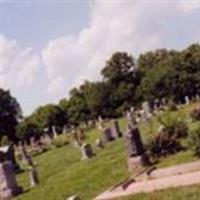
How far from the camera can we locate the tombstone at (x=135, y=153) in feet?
72.9

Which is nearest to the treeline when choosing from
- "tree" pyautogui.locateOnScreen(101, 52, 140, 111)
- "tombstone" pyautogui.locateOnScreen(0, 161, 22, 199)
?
"tree" pyautogui.locateOnScreen(101, 52, 140, 111)

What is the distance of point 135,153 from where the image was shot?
2261 centimetres

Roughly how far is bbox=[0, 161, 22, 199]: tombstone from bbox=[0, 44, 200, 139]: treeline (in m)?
50.8

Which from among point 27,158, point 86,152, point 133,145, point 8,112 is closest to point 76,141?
point 27,158

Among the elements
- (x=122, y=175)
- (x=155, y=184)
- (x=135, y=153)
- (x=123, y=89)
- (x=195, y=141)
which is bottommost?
(x=155, y=184)

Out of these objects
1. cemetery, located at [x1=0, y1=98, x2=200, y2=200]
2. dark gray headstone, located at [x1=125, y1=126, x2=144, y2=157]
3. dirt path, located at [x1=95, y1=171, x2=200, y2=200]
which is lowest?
dirt path, located at [x1=95, y1=171, x2=200, y2=200]

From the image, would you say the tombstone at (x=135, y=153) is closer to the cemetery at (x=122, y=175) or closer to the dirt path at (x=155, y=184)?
the cemetery at (x=122, y=175)

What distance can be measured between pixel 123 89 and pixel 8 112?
1946 centimetres

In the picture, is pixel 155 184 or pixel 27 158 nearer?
pixel 155 184

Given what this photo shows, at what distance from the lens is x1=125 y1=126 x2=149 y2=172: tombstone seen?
22.2 m

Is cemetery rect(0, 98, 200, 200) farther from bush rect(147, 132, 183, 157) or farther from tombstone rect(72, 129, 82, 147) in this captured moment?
tombstone rect(72, 129, 82, 147)

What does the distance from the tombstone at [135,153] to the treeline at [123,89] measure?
52.8 meters

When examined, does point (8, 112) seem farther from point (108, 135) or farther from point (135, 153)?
point (135, 153)

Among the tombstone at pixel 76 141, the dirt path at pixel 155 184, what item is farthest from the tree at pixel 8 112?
the dirt path at pixel 155 184
